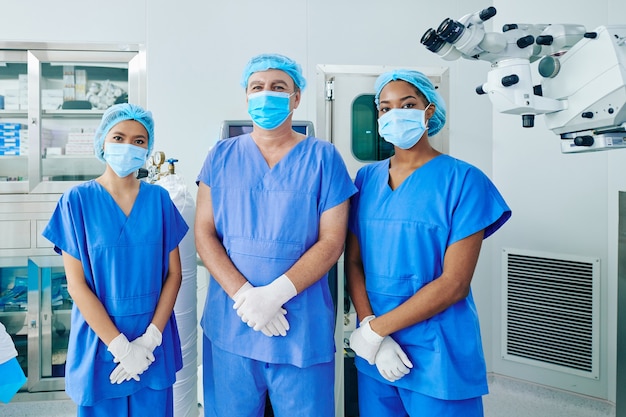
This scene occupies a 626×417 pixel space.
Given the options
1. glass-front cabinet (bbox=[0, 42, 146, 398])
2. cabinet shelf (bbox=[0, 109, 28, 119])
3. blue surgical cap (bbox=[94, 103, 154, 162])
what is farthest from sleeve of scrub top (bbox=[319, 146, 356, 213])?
cabinet shelf (bbox=[0, 109, 28, 119])

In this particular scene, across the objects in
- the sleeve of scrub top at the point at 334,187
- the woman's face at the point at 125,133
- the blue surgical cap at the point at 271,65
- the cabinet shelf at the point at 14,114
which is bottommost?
the sleeve of scrub top at the point at 334,187

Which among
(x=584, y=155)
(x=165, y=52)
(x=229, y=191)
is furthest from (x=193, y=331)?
(x=584, y=155)

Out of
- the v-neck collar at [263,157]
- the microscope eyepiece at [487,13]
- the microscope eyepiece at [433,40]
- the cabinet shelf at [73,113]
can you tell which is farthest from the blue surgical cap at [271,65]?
the cabinet shelf at [73,113]

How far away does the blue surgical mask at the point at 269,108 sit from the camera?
1.23 meters

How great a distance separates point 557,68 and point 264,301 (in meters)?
1.06

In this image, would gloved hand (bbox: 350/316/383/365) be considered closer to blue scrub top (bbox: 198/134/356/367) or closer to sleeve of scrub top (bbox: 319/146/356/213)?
blue scrub top (bbox: 198/134/356/367)

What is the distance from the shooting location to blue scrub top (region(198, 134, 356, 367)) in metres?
1.18

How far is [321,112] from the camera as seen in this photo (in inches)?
92.7

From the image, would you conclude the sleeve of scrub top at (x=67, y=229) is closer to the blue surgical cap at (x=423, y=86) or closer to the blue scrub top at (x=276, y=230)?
the blue scrub top at (x=276, y=230)

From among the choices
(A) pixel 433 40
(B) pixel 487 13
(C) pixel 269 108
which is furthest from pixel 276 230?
(B) pixel 487 13

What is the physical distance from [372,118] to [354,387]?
139 centimetres

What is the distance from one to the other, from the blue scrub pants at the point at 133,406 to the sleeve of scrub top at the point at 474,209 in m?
0.97

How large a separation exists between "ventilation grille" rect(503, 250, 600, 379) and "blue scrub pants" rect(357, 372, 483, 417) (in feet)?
4.33

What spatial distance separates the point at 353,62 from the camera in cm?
238
